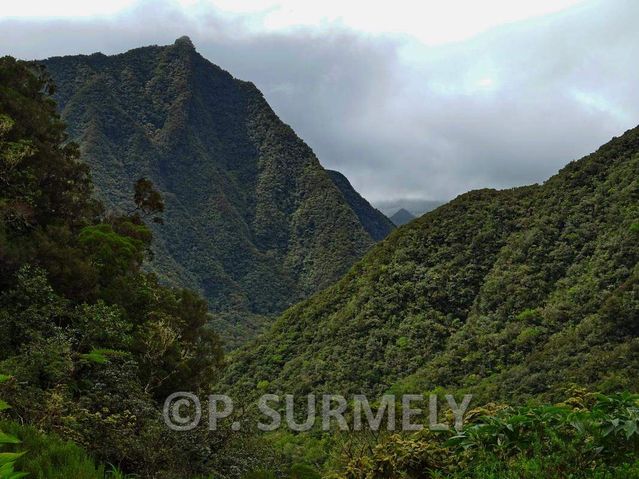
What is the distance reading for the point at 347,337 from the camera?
4034 centimetres

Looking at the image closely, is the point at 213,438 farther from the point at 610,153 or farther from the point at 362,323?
the point at 610,153

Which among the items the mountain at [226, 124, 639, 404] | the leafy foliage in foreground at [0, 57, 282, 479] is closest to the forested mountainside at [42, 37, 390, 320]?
the mountain at [226, 124, 639, 404]

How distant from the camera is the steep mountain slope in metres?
172

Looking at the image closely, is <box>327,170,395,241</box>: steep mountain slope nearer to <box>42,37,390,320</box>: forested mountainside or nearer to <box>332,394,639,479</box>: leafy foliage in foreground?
<box>42,37,390,320</box>: forested mountainside

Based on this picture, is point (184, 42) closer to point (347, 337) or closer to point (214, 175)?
point (214, 175)

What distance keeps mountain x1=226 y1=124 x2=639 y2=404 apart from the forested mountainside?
61896mm

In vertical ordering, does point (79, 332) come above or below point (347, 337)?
above

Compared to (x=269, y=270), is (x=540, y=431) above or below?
below

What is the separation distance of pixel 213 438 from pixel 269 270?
119 meters

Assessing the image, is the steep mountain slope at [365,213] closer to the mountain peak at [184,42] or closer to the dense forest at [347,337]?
the mountain peak at [184,42]

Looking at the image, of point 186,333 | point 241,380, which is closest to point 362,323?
point 241,380

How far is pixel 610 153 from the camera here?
4188 centimetres

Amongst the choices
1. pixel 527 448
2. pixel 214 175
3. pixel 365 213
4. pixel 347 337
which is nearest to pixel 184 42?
pixel 214 175

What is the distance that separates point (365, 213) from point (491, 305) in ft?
461
